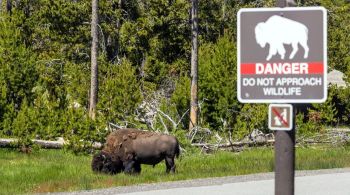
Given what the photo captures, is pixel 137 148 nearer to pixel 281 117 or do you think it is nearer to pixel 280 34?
pixel 281 117

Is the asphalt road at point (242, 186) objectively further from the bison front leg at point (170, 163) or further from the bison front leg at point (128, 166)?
the bison front leg at point (128, 166)

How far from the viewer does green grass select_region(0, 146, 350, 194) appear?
17297 millimetres

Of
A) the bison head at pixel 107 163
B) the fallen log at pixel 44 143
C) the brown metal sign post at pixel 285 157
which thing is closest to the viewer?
the brown metal sign post at pixel 285 157

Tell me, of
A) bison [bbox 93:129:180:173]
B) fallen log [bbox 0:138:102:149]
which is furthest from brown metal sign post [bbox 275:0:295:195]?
fallen log [bbox 0:138:102:149]

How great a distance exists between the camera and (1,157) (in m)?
25.0

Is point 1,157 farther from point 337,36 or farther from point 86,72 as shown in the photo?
point 337,36

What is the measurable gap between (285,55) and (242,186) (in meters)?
13.4

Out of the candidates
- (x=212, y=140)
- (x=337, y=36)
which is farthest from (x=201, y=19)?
(x=337, y=36)

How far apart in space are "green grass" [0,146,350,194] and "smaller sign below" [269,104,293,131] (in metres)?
12.9

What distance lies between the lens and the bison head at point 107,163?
19562mm

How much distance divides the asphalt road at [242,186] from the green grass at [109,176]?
1.00 meters

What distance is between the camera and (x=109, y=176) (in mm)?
19031

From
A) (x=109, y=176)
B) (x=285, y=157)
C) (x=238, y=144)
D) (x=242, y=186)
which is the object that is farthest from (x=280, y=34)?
(x=238, y=144)

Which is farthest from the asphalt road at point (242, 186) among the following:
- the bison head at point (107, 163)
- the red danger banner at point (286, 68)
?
the red danger banner at point (286, 68)
